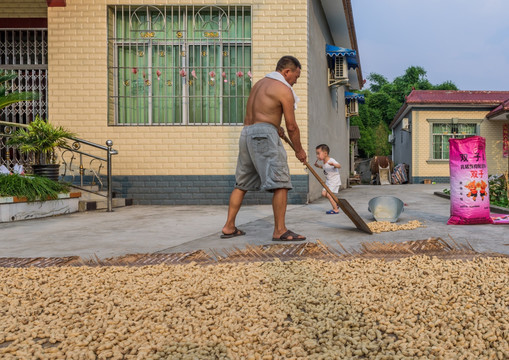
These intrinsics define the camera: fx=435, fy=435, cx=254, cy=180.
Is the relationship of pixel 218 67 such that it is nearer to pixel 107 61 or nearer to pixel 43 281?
pixel 107 61

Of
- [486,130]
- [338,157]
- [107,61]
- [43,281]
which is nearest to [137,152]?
[107,61]

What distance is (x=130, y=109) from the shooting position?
8039 mm

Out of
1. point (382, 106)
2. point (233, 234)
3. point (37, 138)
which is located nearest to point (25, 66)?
point (37, 138)

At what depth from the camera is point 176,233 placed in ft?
14.7

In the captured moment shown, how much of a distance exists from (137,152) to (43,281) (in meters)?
5.55

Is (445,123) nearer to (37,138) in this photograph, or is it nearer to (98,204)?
(98,204)

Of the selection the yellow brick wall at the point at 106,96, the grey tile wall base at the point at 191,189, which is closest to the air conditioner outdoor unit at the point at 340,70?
the yellow brick wall at the point at 106,96

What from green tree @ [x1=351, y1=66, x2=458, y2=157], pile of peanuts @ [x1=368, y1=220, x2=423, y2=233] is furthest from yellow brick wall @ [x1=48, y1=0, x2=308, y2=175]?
green tree @ [x1=351, y1=66, x2=458, y2=157]

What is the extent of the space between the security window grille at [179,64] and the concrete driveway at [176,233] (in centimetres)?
236

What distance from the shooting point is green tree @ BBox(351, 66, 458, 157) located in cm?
3275

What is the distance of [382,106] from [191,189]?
108 feet

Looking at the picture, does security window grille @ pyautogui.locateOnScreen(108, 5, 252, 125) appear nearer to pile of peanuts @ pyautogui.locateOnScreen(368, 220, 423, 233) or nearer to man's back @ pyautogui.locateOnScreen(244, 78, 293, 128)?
pile of peanuts @ pyautogui.locateOnScreen(368, 220, 423, 233)

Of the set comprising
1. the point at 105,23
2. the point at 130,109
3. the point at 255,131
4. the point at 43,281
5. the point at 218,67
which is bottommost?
the point at 43,281

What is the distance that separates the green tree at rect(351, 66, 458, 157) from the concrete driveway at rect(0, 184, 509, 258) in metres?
27.2
